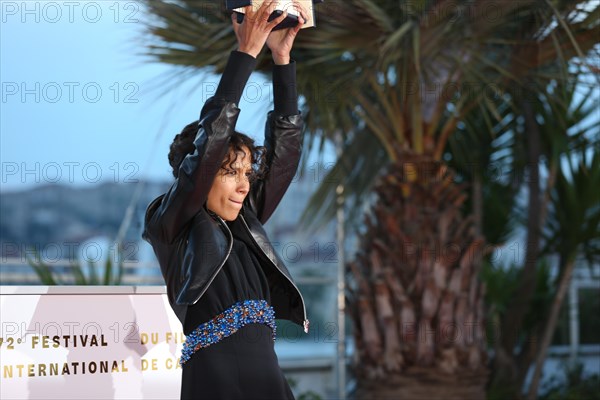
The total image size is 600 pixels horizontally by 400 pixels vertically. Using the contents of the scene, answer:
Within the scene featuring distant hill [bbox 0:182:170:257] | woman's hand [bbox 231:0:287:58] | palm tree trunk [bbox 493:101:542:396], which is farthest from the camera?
distant hill [bbox 0:182:170:257]

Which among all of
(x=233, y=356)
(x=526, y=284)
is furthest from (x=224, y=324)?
(x=526, y=284)

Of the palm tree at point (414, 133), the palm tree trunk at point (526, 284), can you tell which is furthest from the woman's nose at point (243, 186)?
the palm tree trunk at point (526, 284)

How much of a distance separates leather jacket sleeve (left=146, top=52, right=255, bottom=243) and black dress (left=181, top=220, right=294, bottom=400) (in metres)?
0.16

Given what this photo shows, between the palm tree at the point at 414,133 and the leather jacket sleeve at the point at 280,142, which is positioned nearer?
the leather jacket sleeve at the point at 280,142

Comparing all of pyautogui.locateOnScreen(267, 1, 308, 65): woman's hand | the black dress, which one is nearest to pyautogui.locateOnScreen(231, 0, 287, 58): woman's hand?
pyautogui.locateOnScreen(267, 1, 308, 65): woman's hand

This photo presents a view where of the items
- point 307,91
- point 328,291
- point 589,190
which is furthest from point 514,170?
point 307,91

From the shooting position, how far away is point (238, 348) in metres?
1.83

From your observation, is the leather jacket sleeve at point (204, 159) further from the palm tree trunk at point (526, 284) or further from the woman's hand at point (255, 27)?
the palm tree trunk at point (526, 284)

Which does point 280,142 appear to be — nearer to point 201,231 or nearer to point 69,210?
point 201,231

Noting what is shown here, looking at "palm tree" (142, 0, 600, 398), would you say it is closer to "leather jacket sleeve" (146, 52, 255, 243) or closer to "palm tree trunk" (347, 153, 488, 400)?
"palm tree trunk" (347, 153, 488, 400)

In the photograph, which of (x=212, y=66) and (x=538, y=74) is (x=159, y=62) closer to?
(x=212, y=66)

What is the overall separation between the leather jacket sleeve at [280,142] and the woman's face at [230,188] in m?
0.17

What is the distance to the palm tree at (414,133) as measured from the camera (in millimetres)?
4168

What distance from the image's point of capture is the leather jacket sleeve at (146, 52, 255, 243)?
182 centimetres
